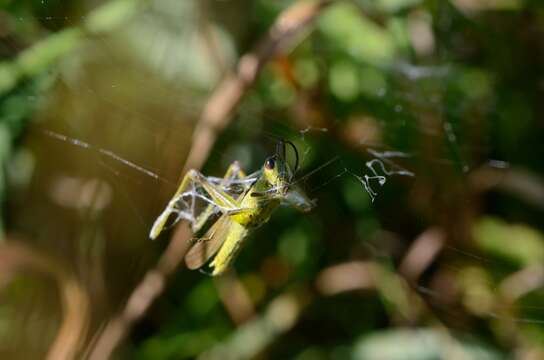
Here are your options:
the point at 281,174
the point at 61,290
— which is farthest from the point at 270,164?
the point at 61,290

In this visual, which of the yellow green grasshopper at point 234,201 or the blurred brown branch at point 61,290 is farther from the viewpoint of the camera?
the blurred brown branch at point 61,290

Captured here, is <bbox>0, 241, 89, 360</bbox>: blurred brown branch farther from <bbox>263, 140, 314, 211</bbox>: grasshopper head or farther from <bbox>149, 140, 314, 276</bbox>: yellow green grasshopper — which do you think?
<bbox>263, 140, 314, 211</bbox>: grasshopper head

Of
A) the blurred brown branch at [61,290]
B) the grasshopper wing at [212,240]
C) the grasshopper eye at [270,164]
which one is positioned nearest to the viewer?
the grasshopper eye at [270,164]

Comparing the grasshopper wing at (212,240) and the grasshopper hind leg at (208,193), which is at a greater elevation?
the grasshopper hind leg at (208,193)

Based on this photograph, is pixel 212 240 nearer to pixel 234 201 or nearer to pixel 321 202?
Answer: pixel 234 201

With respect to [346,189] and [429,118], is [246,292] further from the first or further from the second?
[429,118]

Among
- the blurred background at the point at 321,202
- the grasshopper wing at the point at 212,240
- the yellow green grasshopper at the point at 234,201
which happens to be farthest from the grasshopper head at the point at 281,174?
the blurred background at the point at 321,202

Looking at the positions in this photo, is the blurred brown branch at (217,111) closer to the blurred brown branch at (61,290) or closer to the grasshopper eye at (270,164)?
the blurred brown branch at (61,290)
